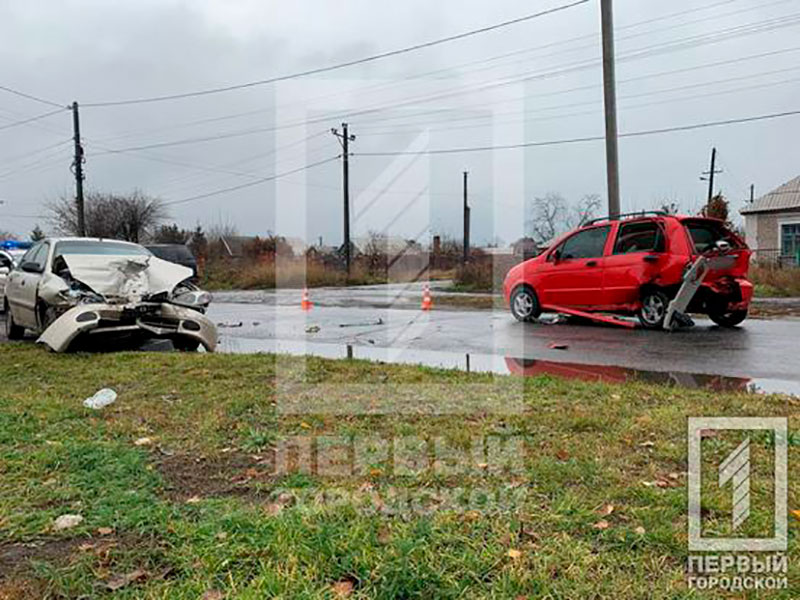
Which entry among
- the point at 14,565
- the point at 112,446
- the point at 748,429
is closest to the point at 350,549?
the point at 14,565

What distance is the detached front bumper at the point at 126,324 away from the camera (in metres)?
7.63

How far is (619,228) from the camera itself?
1041cm

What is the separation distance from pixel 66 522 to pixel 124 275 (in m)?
5.95

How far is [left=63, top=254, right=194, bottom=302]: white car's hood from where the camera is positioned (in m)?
8.05

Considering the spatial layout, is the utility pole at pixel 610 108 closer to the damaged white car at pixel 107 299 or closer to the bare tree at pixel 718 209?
the damaged white car at pixel 107 299

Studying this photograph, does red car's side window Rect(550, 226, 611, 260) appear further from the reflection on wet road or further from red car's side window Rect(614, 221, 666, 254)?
the reflection on wet road

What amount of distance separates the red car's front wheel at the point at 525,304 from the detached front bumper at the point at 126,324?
19.9 feet

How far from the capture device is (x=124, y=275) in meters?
8.20

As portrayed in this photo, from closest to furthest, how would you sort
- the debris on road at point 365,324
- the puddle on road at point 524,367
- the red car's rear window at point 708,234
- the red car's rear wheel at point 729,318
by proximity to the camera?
the puddle on road at point 524,367
the red car's rear window at point 708,234
the red car's rear wheel at point 729,318
the debris on road at point 365,324

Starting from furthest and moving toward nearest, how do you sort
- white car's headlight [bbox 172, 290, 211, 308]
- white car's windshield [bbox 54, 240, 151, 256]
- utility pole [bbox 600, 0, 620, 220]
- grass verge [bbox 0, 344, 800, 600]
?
utility pole [bbox 600, 0, 620, 220] → white car's windshield [bbox 54, 240, 151, 256] → white car's headlight [bbox 172, 290, 211, 308] → grass verge [bbox 0, 344, 800, 600]

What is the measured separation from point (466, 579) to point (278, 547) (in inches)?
31.4

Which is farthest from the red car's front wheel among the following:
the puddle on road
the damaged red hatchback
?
the puddle on road

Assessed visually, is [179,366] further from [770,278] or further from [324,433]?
[770,278]

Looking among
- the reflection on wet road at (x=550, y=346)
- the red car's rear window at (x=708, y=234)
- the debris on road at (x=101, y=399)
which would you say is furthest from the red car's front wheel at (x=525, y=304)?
the debris on road at (x=101, y=399)
